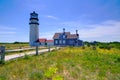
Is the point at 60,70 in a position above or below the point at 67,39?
below

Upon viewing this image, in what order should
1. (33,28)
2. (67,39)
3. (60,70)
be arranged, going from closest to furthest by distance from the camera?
1. (60,70)
2. (33,28)
3. (67,39)

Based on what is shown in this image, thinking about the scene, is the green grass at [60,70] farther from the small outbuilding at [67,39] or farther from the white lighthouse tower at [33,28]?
the small outbuilding at [67,39]

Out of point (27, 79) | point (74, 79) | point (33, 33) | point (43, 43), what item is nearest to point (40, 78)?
point (27, 79)

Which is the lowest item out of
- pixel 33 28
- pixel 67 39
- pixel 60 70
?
pixel 60 70

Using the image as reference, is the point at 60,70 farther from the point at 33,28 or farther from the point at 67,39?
the point at 67,39

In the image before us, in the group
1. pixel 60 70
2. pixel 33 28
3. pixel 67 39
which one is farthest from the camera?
pixel 67 39

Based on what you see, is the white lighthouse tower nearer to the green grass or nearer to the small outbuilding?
the small outbuilding

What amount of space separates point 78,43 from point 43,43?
1475 centimetres

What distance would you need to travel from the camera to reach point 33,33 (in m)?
58.3

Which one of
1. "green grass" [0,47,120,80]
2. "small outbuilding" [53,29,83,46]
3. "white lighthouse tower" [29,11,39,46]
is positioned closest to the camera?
"green grass" [0,47,120,80]

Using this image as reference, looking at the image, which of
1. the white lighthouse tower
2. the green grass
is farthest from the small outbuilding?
the green grass

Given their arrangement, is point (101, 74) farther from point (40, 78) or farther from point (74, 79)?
point (40, 78)

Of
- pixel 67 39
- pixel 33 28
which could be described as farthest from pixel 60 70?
pixel 67 39

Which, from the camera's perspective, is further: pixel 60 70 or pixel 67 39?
pixel 67 39
